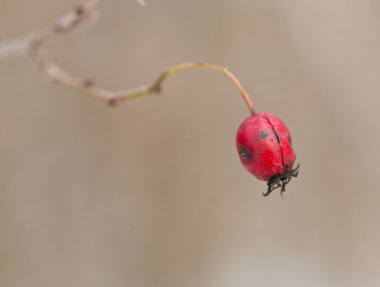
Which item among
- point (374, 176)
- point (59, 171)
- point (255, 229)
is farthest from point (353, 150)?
point (59, 171)

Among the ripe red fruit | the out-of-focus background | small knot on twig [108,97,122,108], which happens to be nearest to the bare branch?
small knot on twig [108,97,122,108]

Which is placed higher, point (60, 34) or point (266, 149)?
point (60, 34)

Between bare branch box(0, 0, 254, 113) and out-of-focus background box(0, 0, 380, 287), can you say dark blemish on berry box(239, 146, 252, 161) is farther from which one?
out-of-focus background box(0, 0, 380, 287)

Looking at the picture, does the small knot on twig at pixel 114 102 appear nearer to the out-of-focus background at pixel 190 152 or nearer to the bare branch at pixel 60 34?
the bare branch at pixel 60 34

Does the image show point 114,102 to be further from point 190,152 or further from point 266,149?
point 190,152

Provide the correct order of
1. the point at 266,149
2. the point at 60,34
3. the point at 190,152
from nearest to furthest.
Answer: the point at 60,34, the point at 266,149, the point at 190,152

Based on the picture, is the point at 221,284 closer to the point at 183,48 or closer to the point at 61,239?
the point at 61,239

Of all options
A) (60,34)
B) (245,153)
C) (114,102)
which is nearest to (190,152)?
(245,153)
